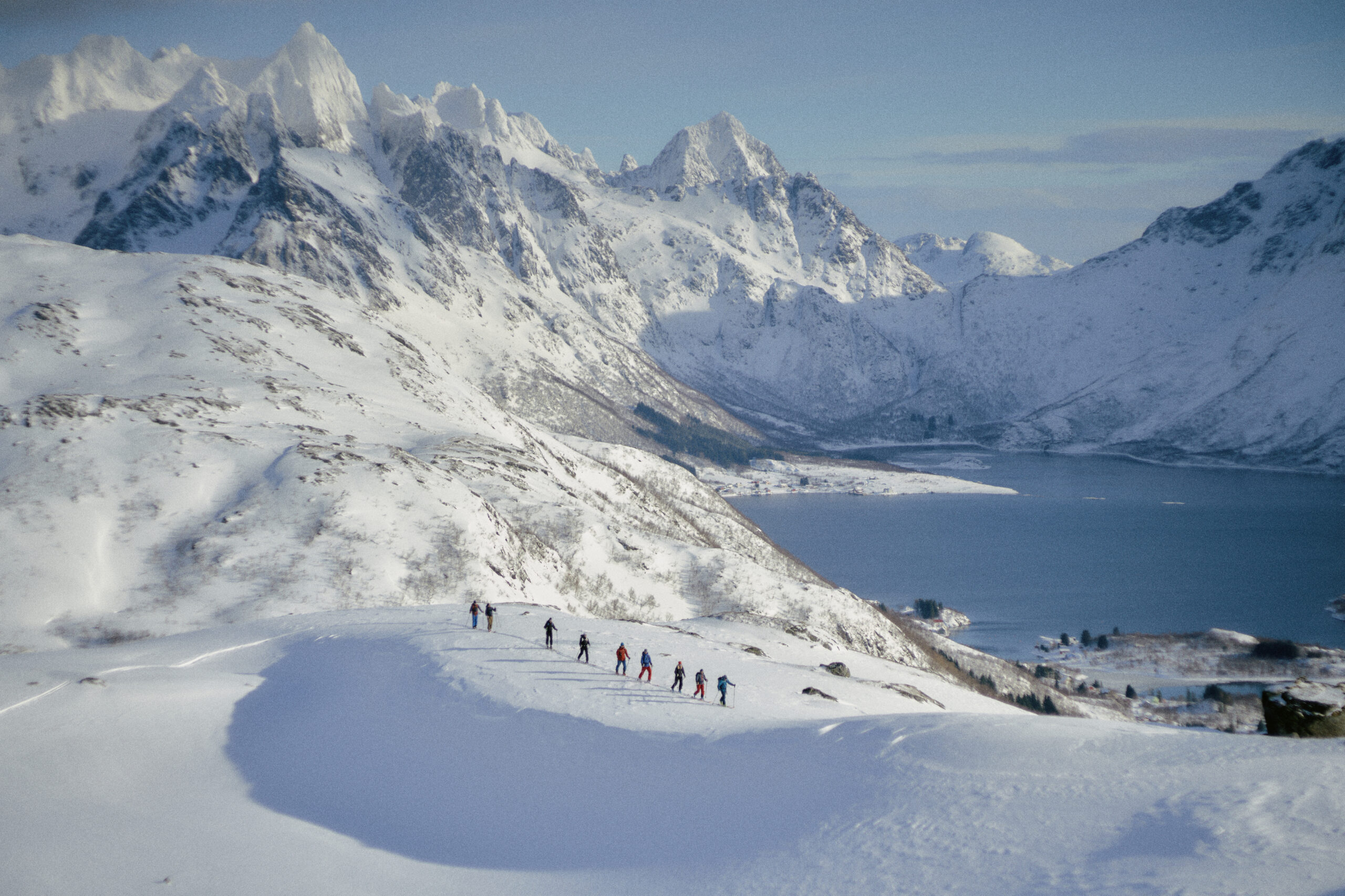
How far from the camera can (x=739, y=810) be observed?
1161 inches

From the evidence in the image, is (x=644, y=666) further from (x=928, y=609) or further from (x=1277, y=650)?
(x=1277, y=650)

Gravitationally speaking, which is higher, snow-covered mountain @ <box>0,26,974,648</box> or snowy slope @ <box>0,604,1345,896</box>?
snow-covered mountain @ <box>0,26,974,648</box>

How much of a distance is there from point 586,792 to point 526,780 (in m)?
2.51

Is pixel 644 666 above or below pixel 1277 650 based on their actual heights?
above

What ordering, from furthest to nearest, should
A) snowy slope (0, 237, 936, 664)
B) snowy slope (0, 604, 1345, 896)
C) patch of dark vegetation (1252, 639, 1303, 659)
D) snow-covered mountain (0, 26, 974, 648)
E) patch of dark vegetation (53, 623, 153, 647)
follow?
1. patch of dark vegetation (1252, 639, 1303, 659)
2. snow-covered mountain (0, 26, 974, 648)
3. snowy slope (0, 237, 936, 664)
4. patch of dark vegetation (53, 623, 153, 647)
5. snowy slope (0, 604, 1345, 896)

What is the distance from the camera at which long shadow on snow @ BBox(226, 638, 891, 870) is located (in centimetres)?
2883

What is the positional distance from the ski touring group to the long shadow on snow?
69.1 inches

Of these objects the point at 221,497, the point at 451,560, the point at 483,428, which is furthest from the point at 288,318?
the point at 451,560

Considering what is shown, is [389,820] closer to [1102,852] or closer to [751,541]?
[1102,852]

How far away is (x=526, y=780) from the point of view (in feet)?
107

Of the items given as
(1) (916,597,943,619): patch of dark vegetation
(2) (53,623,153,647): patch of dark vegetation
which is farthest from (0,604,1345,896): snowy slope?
(1) (916,597,943,619): patch of dark vegetation

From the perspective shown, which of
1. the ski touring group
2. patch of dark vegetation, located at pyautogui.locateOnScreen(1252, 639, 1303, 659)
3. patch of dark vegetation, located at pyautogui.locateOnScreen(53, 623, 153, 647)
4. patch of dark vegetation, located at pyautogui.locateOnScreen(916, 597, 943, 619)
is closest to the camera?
the ski touring group

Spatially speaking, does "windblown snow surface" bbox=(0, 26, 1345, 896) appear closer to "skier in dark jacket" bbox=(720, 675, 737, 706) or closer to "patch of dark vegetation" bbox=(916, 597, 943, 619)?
"skier in dark jacket" bbox=(720, 675, 737, 706)

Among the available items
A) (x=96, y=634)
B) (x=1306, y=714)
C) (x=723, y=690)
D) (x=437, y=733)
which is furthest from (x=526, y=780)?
(x=96, y=634)
